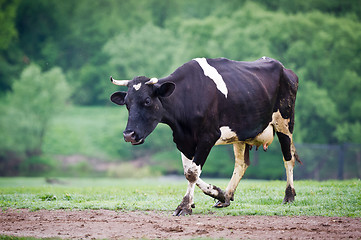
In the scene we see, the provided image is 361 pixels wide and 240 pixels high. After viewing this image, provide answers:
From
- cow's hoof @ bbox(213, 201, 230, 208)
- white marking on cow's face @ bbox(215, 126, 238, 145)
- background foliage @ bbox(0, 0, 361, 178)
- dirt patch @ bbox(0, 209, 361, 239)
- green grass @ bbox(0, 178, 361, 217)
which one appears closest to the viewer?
dirt patch @ bbox(0, 209, 361, 239)

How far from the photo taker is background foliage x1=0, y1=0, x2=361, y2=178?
4475 cm

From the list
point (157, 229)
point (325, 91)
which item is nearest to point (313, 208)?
point (157, 229)

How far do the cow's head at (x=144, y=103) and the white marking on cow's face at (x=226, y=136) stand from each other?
1187 millimetres

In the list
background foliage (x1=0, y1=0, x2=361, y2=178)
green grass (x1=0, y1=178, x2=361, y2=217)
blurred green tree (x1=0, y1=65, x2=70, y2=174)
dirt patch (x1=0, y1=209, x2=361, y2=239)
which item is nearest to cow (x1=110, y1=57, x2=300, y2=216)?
green grass (x1=0, y1=178, x2=361, y2=217)

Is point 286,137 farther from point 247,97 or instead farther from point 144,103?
point 144,103

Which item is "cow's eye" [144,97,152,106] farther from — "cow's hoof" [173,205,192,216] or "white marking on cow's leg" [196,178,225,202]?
"cow's hoof" [173,205,192,216]

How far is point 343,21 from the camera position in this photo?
162ft

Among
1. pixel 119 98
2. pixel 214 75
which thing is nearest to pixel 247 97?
pixel 214 75

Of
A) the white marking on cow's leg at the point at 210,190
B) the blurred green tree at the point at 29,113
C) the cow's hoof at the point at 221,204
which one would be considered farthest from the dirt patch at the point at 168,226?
the blurred green tree at the point at 29,113

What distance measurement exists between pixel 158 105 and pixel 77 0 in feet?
258

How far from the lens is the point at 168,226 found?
7949 mm

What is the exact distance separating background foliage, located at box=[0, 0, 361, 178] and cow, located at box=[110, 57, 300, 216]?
31.8 metres

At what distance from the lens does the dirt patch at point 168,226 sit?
739cm

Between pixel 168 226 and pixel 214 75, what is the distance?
3.06 metres
